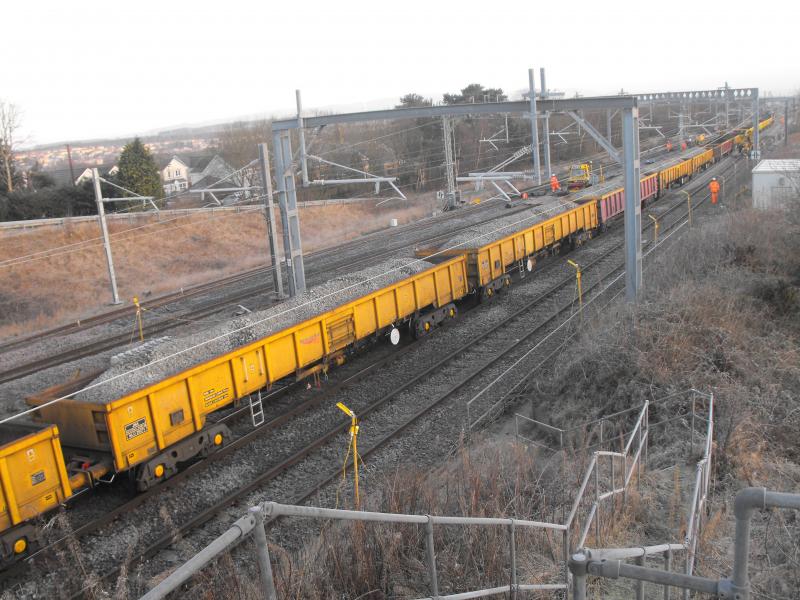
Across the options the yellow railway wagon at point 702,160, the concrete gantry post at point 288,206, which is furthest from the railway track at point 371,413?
the yellow railway wagon at point 702,160

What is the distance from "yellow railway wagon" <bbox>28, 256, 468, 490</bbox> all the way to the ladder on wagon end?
348mm

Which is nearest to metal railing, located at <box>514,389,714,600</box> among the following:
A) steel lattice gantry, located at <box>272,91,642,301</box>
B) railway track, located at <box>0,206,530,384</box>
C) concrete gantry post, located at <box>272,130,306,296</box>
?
steel lattice gantry, located at <box>272,91,642,301</box>

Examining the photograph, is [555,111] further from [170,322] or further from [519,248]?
[170,322]

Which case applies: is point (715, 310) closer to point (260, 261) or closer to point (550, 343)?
point (550, 343)

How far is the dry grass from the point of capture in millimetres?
26406

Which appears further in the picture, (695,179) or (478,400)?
(695,179)

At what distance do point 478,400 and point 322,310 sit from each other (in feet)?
12.1

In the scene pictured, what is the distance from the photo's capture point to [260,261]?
104ft

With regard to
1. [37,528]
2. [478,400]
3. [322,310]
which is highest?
[322,310]

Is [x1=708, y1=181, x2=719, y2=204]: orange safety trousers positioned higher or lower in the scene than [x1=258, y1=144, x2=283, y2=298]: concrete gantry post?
lower

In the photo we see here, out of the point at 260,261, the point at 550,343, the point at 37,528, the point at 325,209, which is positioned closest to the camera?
the point at 37,528

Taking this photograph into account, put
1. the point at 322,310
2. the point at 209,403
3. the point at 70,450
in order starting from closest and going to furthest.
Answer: the point at 70,450, the point at 209,403, the point at 322,310

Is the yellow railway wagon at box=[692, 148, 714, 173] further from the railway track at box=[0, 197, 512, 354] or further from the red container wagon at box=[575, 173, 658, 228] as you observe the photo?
the railway track at box=[0, 197, 512, 354]

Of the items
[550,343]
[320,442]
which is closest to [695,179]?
[550,343]
